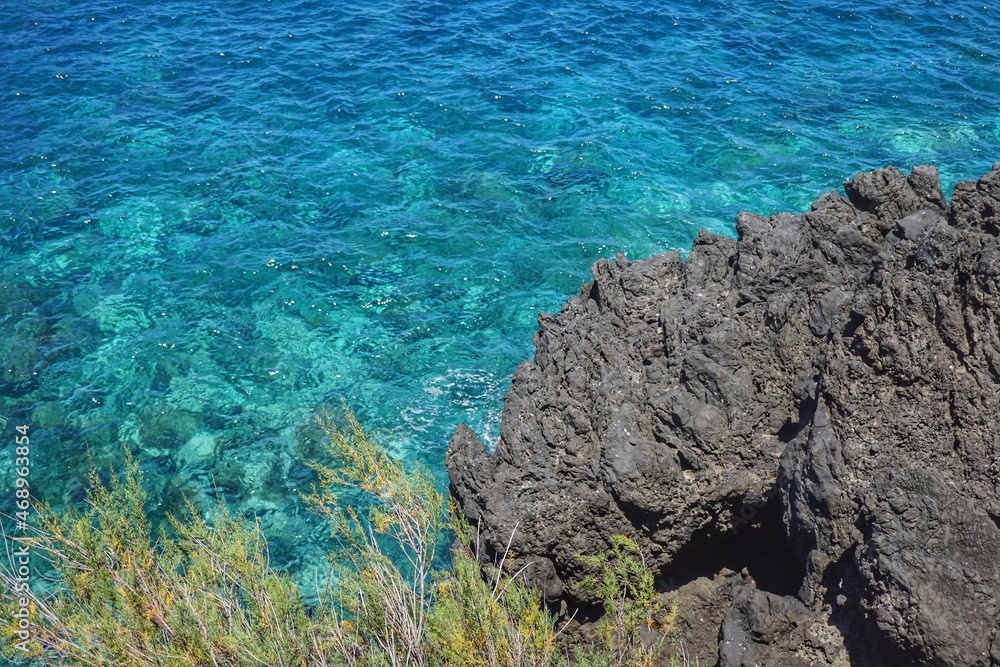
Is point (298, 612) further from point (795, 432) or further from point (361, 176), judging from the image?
point (361, 176)

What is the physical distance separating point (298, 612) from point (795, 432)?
728cm

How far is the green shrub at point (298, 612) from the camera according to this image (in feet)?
31.3

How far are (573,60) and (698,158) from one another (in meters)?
8.01

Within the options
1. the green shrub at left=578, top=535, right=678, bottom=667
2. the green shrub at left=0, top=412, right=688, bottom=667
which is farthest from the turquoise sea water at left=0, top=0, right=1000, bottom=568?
the green shrub at left=578, top=535, right=678, bottom=667

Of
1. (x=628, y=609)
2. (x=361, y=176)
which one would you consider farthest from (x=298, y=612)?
(x=361, y=176)

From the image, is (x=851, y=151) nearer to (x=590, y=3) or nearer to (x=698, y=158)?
(x=698, y=158)

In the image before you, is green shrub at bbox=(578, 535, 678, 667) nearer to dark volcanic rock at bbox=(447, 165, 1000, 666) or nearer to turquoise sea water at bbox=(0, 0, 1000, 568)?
dark volcanic rock at bbox=(447, 165, 1000, 666)

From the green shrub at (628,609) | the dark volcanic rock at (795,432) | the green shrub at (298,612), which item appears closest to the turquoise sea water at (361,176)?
the green shrub at (298,612)

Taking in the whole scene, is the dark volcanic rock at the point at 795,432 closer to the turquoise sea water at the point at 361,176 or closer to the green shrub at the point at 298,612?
the green shrub at the point at 298,612

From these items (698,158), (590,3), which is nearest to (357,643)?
(698,158)

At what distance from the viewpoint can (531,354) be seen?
63.0 feet

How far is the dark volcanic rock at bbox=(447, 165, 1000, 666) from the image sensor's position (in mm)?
9031

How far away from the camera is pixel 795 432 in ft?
36.6

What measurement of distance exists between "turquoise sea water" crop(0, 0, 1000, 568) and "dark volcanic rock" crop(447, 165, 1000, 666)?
5.84 metres
